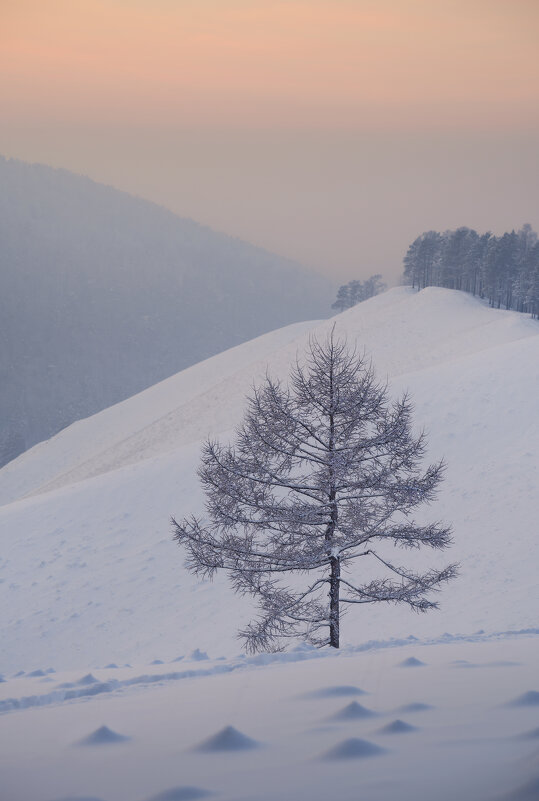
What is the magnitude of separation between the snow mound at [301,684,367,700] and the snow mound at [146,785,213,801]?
2.26 metres

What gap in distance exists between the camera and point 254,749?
439 cm

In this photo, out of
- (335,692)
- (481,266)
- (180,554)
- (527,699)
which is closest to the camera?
(527,699)

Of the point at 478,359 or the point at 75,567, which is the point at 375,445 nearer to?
the point at 75,567

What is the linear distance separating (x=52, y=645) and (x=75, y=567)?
3681 mm

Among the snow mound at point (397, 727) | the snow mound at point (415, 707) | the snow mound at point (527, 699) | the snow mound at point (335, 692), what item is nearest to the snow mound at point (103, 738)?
the snow mound at point (335, 692)

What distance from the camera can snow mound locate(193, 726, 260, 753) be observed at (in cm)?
439

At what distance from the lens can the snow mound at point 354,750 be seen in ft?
13.3

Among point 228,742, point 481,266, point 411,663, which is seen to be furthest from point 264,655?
point 481,266

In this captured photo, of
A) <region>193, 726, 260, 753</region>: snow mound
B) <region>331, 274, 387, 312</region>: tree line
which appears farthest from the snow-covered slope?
<region>331, 274, 387, 312</region>: tree line

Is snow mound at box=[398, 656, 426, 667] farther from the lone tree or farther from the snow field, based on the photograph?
the lone tree

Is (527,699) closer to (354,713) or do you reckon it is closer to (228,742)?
(354,713)

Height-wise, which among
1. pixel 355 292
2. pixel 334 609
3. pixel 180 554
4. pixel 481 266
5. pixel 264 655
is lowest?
pixel 334 609

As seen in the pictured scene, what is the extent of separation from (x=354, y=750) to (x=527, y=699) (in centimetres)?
173

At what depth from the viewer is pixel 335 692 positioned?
5906 millimetres
